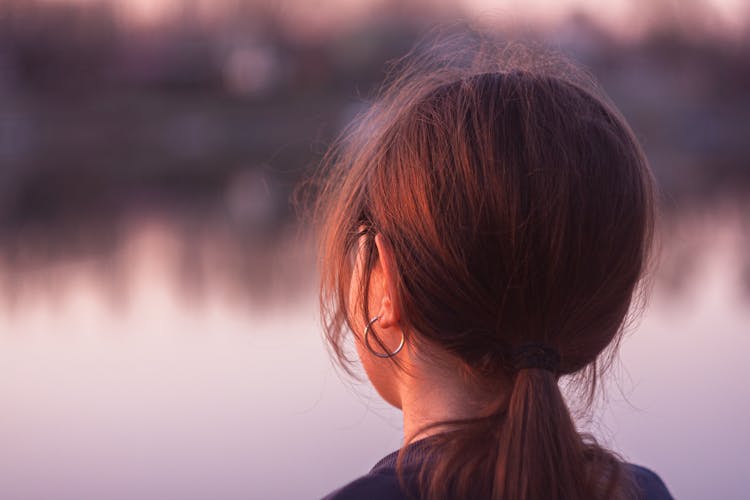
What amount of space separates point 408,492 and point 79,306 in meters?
4.66

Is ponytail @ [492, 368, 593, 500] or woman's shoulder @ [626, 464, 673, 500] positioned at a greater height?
ponytail @ [492, 368, 593, 500]

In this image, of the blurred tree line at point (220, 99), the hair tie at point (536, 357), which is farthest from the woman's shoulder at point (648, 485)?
the blurred tree line at point (220, 99)

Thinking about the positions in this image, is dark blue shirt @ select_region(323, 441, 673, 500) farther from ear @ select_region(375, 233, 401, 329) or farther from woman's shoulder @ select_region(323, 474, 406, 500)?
ear @ select_region(375, 233, 401, 329)

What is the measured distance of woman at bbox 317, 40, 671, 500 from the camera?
0.72 metres

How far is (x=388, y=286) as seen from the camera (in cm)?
78

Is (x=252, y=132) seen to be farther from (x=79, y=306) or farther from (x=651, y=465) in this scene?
(x=651, y=465)

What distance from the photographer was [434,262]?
74 cm

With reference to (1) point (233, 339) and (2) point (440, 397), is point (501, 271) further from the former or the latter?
(1) point (233, 339)

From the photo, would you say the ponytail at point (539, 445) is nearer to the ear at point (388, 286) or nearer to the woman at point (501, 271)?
the woman at point (501, 271)

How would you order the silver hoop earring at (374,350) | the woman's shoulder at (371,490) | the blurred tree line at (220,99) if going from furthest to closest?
1. the blurred tree line at (220,99)
2. the silver hoop earring at (374,350)
3. the woman's shoulder at (371,490)

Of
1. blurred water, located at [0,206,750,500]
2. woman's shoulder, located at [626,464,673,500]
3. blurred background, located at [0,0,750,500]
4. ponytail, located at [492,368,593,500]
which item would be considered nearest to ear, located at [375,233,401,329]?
ponytail, located at [492,368,593,500]

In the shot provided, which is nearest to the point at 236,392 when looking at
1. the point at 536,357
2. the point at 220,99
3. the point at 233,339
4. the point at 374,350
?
the point at 233,339

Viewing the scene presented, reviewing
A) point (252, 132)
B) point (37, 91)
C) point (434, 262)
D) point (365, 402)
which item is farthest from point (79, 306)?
point (37, 91)

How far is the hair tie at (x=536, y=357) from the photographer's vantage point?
0.74 metres
